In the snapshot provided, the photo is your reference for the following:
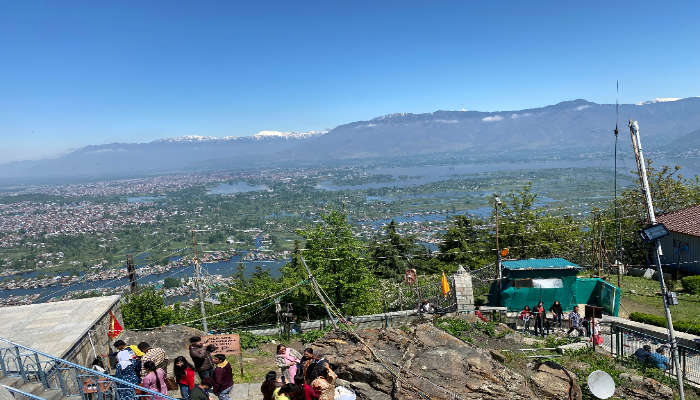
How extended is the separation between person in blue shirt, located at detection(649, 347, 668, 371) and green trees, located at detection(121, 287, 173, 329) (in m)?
22.0

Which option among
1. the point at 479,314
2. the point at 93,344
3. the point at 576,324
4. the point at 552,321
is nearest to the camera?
the point at 93,344

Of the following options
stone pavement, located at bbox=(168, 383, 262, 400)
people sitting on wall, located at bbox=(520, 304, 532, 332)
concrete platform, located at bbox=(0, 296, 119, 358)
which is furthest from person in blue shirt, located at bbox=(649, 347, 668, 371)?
concrete platform, located at bbox=(0, 296, 119, 358)

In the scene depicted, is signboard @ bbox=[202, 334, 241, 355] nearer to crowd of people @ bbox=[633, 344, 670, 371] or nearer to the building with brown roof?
crowd of people @ bbox=[633, 344, 670, 371]

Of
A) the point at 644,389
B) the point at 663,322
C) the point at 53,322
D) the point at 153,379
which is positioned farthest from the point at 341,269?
the point at 153,379

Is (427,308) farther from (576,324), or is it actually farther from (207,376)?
(207,376)

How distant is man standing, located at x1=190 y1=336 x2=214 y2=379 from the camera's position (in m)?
9.37

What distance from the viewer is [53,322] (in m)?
13.2

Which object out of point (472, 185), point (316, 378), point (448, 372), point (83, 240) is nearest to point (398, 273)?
point (448, 372)

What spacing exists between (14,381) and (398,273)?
37.3 metres

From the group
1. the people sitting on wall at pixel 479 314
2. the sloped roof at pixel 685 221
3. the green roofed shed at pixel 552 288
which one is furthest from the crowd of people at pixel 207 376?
the sloped roof at pixel 685 221

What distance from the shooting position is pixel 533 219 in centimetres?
3831

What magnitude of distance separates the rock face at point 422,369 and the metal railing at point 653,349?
593cm

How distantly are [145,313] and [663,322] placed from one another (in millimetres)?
24867

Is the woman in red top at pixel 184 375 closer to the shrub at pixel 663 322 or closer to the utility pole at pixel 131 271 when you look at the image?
the utility pole at pixel 131 271
